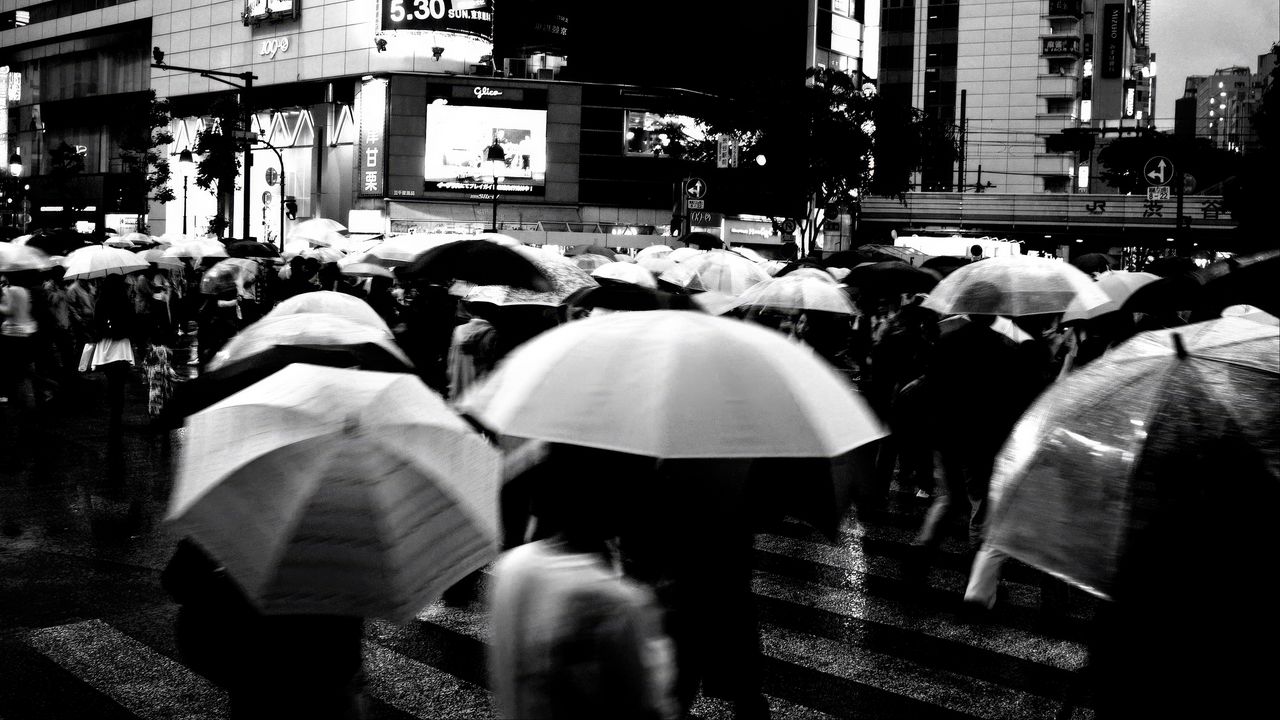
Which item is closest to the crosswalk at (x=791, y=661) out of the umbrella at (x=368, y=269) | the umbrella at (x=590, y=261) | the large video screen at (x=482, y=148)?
the umbrella at (x=368, y=269)

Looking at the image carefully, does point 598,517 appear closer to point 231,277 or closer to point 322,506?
point 322,506

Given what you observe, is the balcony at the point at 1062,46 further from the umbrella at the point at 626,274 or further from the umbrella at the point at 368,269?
the umbrella at the point at 626,274

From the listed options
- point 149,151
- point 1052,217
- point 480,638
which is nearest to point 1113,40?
point 1052,217

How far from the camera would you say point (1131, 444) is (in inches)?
119

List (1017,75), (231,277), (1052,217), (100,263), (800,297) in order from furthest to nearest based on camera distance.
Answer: (1017,75)
(1052,217)
(231,277)
(100,263)
(800,297)

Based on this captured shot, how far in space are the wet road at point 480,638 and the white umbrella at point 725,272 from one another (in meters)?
4.36

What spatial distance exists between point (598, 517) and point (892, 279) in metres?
9.47

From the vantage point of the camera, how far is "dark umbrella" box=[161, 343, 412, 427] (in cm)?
388

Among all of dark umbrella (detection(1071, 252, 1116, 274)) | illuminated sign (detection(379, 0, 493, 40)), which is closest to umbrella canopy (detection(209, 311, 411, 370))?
dark umbrella (detection(1071, 252, 1116, 274))

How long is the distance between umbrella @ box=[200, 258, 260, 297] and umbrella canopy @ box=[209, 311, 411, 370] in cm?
1295

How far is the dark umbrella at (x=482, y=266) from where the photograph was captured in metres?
8.73

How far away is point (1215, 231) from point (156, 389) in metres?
56.5

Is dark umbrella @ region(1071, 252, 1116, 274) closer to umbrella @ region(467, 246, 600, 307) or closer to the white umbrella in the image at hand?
the white umbrella

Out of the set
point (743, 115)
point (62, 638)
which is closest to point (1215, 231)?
point (743, 115)
